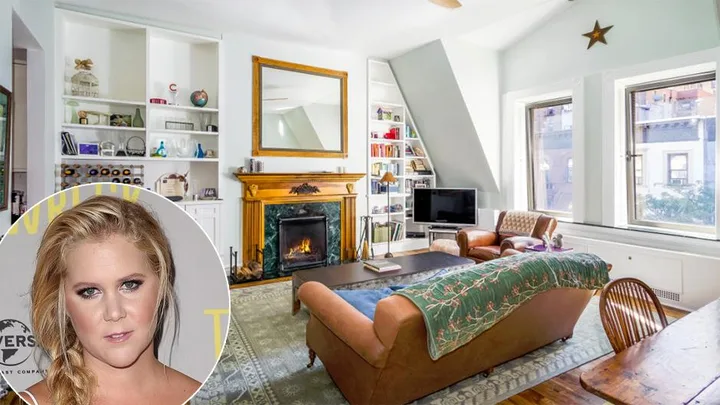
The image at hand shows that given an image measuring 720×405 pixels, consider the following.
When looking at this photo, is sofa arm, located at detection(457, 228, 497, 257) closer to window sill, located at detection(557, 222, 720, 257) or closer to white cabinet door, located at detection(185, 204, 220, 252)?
window sill, located at detection(557, 222, 720, 257)

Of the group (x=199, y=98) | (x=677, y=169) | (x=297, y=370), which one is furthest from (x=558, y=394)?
(x=199, y=98)

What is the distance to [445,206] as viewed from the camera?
561 cm

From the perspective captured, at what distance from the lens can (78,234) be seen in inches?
18.3

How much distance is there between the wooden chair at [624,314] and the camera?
4.76 ft

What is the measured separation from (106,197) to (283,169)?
14.6ft

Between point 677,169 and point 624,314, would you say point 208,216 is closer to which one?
point 624,314

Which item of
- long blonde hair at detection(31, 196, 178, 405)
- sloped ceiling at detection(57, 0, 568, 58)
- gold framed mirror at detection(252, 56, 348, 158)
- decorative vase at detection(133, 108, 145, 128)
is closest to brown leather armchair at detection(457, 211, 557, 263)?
gold framed mirror at detection(252, 56, 348, 158)

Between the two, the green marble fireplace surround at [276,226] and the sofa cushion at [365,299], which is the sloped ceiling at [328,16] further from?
the sofa cushion at [365,299]

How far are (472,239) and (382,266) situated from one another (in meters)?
1.65

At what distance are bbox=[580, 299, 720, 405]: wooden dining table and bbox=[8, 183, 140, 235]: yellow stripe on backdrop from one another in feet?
4.20

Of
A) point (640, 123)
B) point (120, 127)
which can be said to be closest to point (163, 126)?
point (120, 127)

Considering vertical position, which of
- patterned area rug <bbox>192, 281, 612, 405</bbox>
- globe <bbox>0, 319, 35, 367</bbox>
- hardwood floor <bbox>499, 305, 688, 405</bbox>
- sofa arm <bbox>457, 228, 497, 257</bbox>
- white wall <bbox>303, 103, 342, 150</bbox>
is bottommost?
hardwood floor <bbox>499, 305, 688, 405</bbox>

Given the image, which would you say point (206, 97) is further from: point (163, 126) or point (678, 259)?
point (678, 259)

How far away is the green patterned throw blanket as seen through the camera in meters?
1.58
